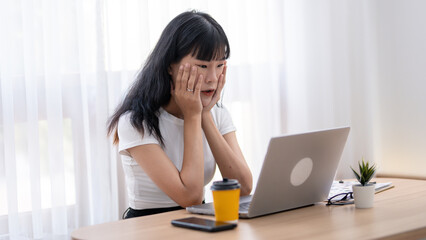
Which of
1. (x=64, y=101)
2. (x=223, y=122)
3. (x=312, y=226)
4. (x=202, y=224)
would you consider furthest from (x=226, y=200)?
(x=64, y=101)

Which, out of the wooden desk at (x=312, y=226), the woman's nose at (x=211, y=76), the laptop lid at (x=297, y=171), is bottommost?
the wooden desk at (x=312, y=226)

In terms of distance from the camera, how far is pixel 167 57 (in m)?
1.91

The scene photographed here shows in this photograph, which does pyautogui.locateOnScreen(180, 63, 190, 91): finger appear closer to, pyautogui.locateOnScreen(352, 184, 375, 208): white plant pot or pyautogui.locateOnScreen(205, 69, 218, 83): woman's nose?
pyautogui.locateOnScreen(205, 69, 218, 83): woman's nose

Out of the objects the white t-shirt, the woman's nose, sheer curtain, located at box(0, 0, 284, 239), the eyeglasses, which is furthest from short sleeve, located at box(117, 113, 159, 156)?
sheer curtain, located at box(0, 0, 284, 239)

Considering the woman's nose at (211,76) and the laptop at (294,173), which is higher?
the woman's nose at (211,76)

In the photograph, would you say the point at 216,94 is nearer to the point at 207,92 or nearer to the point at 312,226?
the point at 207,92

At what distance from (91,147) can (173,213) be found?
1052 mm

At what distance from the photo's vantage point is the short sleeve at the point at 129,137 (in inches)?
69.7

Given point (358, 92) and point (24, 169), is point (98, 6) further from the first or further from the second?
point (358, 92)

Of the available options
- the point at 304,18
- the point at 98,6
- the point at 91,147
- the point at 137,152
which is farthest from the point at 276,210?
the point at 304,18

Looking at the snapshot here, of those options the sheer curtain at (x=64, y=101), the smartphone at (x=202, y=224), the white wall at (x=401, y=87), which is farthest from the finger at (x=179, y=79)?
the white wall at (x=401, y=87)

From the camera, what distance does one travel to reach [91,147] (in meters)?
2.51

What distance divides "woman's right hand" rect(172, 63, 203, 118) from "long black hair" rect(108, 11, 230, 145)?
6 centimetres

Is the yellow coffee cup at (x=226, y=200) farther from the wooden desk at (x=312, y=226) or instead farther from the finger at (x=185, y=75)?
the finger at (x=185, y=75)
